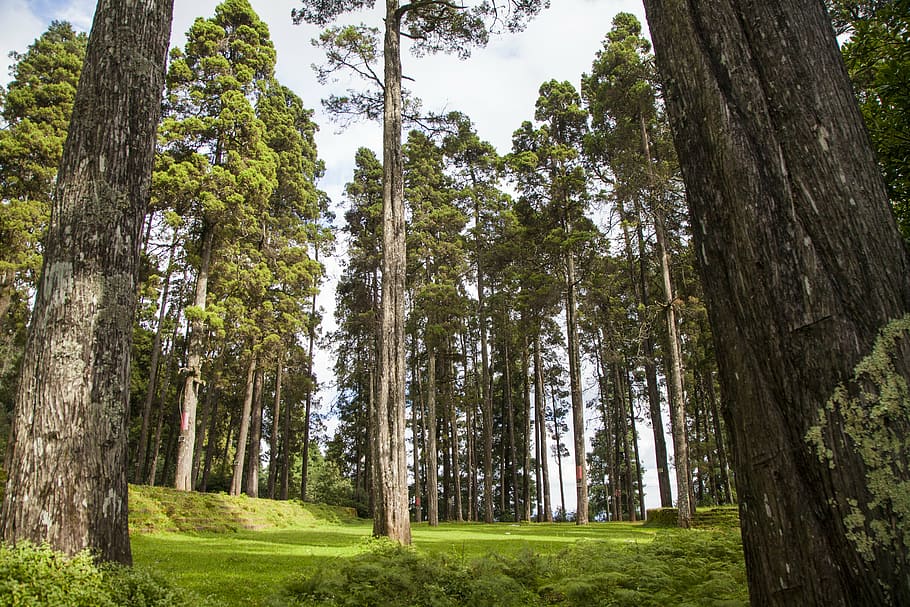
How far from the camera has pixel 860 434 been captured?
1.63m

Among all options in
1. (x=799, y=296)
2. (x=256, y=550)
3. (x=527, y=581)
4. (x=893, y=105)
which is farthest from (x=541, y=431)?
(x=799, y=296)

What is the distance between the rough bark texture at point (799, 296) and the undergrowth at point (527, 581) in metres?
2.49

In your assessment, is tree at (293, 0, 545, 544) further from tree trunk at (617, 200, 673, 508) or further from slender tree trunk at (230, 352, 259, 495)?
slender tree trunk at (230, 352, 259, 495)

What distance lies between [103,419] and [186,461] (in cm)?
1576

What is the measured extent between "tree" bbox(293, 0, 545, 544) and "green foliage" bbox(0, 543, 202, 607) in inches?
223

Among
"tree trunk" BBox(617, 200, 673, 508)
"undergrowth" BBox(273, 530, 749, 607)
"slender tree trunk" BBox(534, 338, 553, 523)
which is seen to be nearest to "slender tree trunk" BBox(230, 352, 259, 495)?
"slender tree trunk" BBox(534, 338, 553, 523)

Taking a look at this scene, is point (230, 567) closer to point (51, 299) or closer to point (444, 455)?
point (51, 299)

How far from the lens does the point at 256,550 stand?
33.1 feet


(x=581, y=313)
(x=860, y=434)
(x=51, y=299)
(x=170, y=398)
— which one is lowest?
(x=860, y=434)

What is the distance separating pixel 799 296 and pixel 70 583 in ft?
13.8

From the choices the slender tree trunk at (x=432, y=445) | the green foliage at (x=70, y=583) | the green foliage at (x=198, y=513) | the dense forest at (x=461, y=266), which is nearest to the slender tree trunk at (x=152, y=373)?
the dense forest at (x=461, y=266)

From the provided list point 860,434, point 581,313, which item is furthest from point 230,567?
point 581,313

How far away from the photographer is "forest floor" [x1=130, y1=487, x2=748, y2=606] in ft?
17.2

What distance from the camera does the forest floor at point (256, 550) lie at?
5230mm
